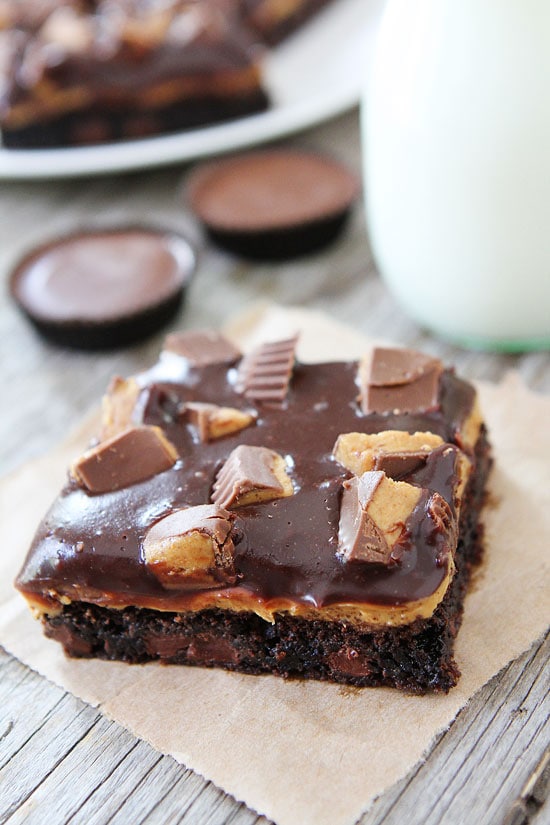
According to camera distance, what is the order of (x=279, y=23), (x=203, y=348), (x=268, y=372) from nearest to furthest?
(x=268, y=372) < (x=203, y=348) < (x=279, y=23)

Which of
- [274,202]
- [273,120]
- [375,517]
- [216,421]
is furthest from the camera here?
[273,120]

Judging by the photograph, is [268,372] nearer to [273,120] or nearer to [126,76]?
[273,120]

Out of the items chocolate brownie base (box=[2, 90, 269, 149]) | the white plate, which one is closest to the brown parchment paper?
the white plate

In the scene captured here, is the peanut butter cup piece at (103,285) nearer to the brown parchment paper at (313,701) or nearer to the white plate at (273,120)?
the white plate at (273,120)

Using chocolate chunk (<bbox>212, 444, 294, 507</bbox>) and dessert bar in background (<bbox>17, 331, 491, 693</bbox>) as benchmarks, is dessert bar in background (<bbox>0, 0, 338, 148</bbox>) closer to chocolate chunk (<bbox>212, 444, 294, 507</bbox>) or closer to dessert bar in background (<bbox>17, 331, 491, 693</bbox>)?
dessert bar in background (<bbox>17, 331, 491, 693</bbox>)

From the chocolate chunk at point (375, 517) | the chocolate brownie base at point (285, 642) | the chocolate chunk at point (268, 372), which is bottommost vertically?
the chocolate brownie base at point (285, 642)

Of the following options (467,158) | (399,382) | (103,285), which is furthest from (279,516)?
(103,285)

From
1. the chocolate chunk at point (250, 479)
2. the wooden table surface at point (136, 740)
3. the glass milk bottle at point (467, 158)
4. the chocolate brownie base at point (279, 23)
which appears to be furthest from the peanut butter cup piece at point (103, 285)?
the chocolate brownie base at point (279, 23)
